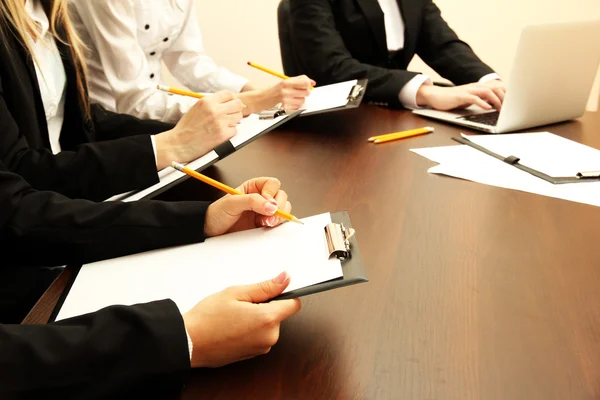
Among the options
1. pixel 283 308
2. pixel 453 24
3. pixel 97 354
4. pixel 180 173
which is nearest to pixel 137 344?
pixel 97 354

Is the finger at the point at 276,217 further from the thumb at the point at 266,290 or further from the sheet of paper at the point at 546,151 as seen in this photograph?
the sheet of paper at the point at 546,151

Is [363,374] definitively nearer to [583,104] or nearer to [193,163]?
[193,163]

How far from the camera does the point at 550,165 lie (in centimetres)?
103

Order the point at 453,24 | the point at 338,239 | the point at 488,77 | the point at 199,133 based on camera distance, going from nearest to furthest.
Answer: the point at 338,239 → the point at 199,133 → the point at 488,77 → the point at 453,24

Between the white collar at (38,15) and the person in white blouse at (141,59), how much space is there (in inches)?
6.9

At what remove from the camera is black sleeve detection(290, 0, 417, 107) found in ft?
5.29

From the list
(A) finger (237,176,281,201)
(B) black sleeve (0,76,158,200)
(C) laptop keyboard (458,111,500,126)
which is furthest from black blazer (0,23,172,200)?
(C) laptop keyboard (458,111,500,126)

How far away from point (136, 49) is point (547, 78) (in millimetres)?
945

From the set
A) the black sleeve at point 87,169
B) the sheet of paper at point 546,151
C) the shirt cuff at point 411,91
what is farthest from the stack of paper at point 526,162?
the black sleeve at point 87,169

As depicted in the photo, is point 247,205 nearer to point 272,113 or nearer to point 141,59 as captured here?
point 272,113

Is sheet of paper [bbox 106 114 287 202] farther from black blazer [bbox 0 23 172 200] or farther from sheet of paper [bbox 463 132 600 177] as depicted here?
sheet of paper [bbox 463 132 600 177]

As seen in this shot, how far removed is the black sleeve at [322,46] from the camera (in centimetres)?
161

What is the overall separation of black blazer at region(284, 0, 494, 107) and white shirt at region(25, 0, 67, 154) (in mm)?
751

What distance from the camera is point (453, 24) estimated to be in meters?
2.79
